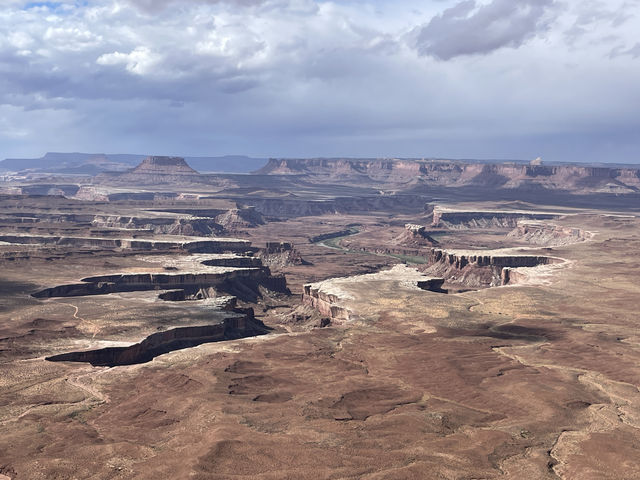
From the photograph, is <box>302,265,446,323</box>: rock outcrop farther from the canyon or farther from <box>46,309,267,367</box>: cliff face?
<box>46,309,267,367</box>: cliff face

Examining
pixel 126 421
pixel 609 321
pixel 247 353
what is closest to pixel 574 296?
pixel 609 321

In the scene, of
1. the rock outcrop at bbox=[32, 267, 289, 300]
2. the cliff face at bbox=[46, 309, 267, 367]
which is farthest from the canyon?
the rock outcrop at bbox=[32, 267, 289, 300]

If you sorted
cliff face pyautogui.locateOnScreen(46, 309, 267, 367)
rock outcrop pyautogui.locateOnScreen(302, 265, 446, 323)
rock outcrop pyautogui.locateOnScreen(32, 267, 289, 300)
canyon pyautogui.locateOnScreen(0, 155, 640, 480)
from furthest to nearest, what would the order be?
1. rock outcrop pyautogui.locateOnScreen(32, 267, 289, 300)
2. rock outcrop pyautogui.locateOnScreen(302, 265, 446, 323)
3. cliff face pyautogui.locateOnScreen(46, 309, 267, 367)
4. canyon pyautogui.locateOnScreen(0, 155, 640, 480)

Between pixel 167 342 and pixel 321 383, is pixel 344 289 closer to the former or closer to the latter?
pixel 167 342

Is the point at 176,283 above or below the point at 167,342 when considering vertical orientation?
below

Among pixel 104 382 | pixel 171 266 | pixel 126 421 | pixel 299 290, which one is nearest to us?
pixel 126 421

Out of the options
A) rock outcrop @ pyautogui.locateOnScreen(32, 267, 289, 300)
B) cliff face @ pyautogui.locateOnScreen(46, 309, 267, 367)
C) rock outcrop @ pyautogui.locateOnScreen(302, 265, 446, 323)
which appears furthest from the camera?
rock outcrop @ pyautogui.locateOnScreen(32, 267, 289, 300)

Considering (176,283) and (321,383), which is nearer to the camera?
(321,383)

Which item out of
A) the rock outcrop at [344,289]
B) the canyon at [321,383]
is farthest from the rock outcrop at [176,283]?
the rock outcrop at [344,289]

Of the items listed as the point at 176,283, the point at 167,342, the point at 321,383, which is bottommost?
the point at 176,283

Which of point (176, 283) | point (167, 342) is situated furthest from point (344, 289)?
point (167, 342)

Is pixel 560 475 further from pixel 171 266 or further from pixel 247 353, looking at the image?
pixel 171 266
